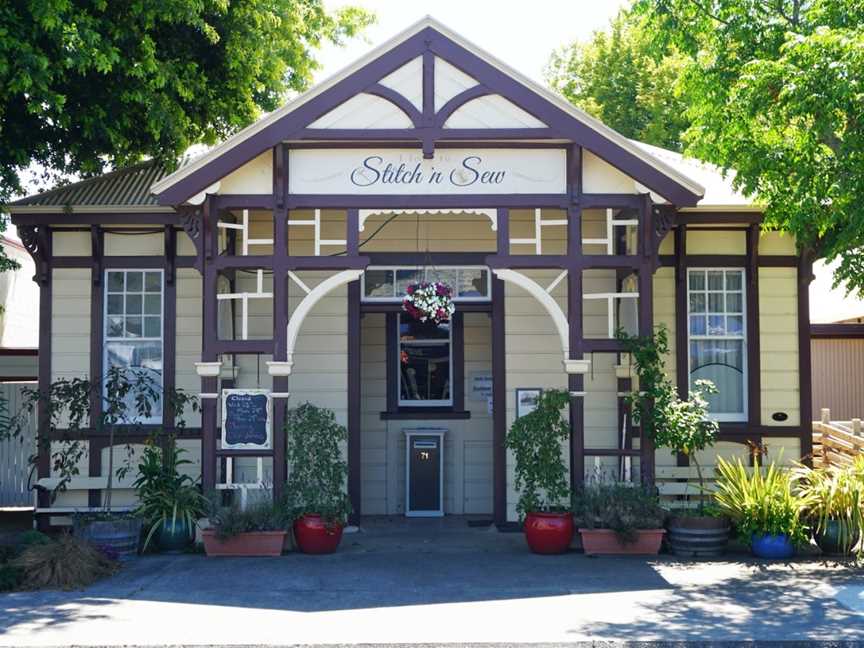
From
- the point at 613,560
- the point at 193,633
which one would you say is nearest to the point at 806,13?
the point at 613,560

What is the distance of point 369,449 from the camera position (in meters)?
13.8

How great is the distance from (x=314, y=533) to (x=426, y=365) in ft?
12.0

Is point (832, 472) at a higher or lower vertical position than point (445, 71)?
lower

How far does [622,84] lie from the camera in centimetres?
3231

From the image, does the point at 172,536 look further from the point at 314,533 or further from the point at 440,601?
the point at 440,601

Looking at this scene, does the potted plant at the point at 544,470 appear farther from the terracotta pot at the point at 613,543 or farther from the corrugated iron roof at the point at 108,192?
the corrugated iron roof at the point at 108,192

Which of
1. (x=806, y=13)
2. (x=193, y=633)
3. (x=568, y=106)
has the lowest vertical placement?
(x=193, y=633)

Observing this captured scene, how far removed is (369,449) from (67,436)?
3836 millimetres

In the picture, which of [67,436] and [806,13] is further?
[67,436]

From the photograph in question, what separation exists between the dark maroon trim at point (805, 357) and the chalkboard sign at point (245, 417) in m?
6.55

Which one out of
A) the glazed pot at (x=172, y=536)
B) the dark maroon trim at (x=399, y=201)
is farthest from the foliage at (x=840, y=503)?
the glazed pot at (x=172, y=536)

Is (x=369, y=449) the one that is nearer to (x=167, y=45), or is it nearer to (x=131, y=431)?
(x=131, y=431)

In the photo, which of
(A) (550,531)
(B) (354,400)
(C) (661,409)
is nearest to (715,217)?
(C) (661,409)

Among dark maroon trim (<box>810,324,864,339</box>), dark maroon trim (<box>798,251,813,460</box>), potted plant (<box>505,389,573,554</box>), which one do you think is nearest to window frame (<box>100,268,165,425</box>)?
potted plant (<box>505,389,573,554</box>)
